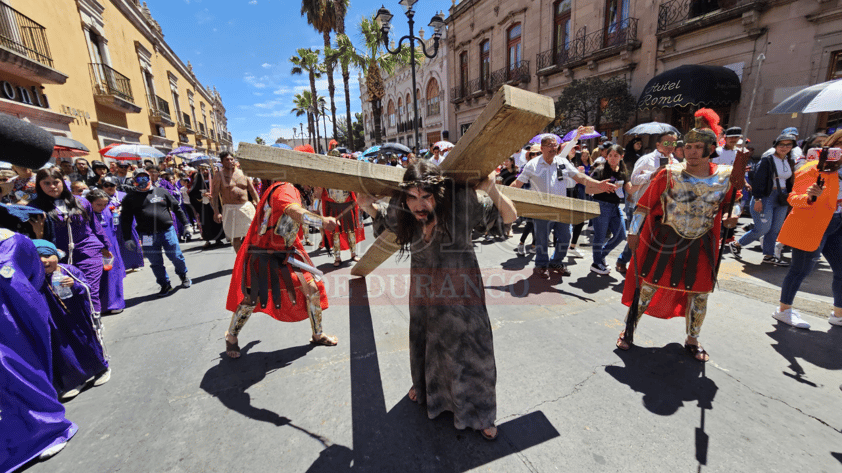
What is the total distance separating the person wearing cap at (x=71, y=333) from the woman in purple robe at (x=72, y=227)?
1.29 ft

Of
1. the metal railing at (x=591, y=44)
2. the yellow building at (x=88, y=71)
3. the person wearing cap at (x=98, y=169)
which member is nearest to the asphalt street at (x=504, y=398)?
the yellow building at (x=88, y=71)

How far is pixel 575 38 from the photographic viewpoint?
545 inches

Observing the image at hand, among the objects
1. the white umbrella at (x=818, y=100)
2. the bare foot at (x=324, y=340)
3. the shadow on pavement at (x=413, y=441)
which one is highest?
the white umbrella at (x=818, y=100)

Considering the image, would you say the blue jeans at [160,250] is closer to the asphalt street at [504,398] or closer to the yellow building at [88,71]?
the asphalt street at [504,398]

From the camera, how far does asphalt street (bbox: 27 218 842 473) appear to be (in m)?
1.88

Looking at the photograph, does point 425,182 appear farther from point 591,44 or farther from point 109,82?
point 109,82

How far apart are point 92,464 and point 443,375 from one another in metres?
2.09

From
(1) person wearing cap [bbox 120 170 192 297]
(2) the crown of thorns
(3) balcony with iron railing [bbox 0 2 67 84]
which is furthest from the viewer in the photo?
(3) balcony with iron railing [bbox 0 2 67 84]

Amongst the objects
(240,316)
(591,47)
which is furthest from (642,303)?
(591,47)

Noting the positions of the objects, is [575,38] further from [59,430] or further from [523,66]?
[59,430]

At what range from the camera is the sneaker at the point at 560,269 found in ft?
15.8

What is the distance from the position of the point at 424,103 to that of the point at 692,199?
92.3 ft

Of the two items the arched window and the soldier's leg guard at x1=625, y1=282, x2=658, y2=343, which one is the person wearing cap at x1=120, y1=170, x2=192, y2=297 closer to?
the soldier's leg guard at x1=625, y1=282, x2=658, y2=343

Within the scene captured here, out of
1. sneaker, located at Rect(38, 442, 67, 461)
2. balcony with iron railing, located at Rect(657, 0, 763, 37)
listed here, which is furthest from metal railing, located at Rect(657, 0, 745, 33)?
sneaker, located at Rect(38, 442, 67, 461)
